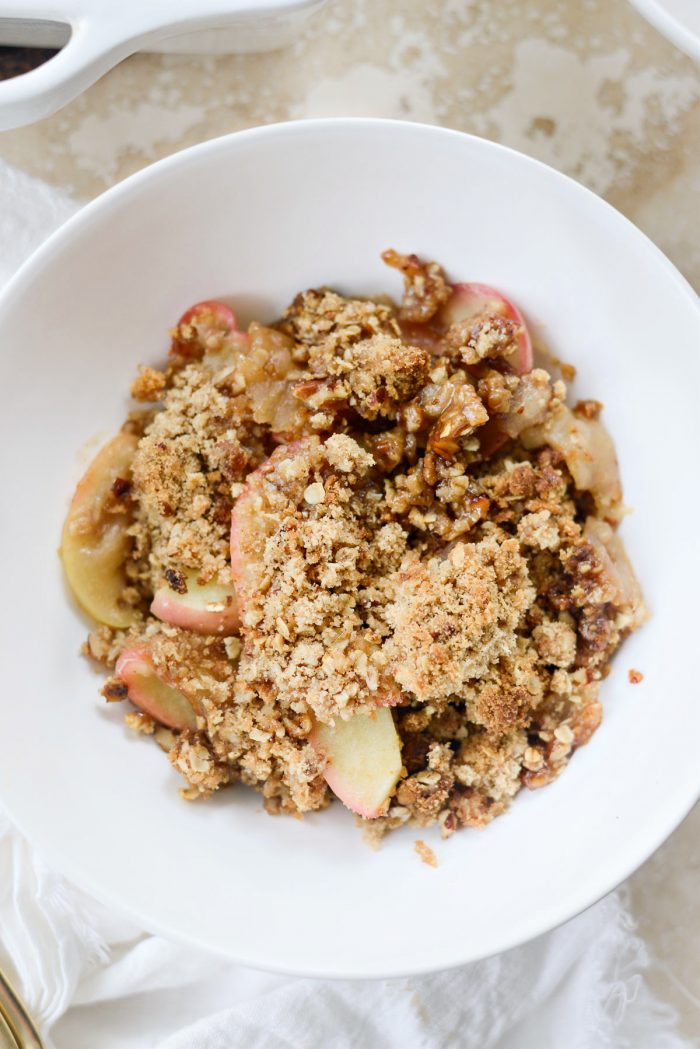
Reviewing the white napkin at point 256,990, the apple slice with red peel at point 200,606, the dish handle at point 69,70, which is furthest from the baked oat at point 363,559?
the white napkin at point 256,990

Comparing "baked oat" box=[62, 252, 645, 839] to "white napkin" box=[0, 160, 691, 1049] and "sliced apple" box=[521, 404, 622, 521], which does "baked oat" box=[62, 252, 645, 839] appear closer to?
"sliced apple" box=[521, 404, 622, 521]

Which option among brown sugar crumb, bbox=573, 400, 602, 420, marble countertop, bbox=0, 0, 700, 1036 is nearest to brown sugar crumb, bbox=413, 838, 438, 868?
brown sugar crumb, bbox=573, 400, 602, 420

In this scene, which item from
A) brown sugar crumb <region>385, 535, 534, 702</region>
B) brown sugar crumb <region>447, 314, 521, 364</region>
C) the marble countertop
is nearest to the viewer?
brown sugar crumb <region>385, 535, 534, 702</region>

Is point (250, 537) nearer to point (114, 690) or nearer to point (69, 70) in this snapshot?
point (114, 690)

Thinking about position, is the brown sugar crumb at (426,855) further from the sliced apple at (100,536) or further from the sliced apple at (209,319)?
the sliced apple at (209,319)

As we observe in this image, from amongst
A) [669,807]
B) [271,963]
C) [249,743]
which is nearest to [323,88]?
[249,743]

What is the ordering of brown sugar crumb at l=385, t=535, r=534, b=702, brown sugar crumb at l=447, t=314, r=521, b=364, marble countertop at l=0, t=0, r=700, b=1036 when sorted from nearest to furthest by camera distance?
brown sugar crumb at l=385, t=535, r=534, b=702, brown sugar crumb at l=447, t=314, r=521, b=364, marble countertop at l=0, t=0, r=700, b=1036
